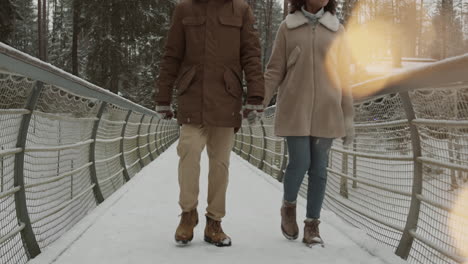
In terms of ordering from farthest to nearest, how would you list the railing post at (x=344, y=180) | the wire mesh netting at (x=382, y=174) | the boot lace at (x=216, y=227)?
the railing post at (x=344, y=180) → the boot lace at (x=216, y=227) → the wire mesh netting at (x=382, y=174)

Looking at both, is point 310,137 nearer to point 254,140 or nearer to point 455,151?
point 455,151

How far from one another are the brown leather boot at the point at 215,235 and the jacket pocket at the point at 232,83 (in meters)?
0.78

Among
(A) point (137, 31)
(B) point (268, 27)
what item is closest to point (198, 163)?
(A) point (137, 31)

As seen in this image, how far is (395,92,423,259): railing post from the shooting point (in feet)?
8.54

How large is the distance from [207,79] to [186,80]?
0.13 m

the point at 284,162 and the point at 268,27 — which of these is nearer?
the point at 284,162

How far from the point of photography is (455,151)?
221cm

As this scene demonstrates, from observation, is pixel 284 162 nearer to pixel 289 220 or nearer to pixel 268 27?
pixel 289 220

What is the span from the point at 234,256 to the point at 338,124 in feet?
3.19

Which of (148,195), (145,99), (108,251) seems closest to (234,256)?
(108,251)

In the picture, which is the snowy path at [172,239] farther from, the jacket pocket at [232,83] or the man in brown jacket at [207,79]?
the jacket pocket at [232,83]

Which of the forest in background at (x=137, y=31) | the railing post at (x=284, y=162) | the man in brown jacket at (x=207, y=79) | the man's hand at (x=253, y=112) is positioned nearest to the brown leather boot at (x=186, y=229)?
the man in brown jacket at (x=207, y=79)

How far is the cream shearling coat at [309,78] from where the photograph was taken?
289 cm

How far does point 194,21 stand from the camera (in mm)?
2930
